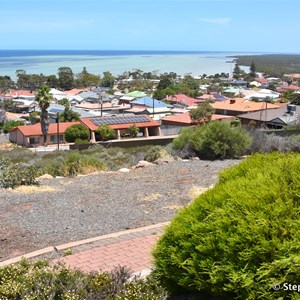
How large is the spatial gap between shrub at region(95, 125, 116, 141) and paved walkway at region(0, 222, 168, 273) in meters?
35.7

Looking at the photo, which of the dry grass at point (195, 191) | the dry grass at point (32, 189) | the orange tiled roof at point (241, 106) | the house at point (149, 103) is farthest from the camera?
the house at point (149, 103)

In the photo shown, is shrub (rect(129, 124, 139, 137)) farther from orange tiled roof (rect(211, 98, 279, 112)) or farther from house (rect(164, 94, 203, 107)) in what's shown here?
house (rect(164, 94, 203, 107))

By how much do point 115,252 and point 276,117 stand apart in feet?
133

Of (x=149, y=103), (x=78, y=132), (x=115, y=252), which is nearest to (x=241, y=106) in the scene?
(x=149, y=103)

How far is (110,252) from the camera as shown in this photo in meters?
6.45

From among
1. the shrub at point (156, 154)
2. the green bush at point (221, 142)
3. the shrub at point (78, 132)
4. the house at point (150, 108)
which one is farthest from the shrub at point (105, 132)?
the green bush at point (221, 142)

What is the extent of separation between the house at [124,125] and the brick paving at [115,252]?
36.3 metres

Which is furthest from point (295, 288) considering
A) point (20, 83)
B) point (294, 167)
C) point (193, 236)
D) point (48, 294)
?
point (20, 83)

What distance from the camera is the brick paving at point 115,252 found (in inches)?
235

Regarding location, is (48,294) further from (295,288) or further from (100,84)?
(100,84)

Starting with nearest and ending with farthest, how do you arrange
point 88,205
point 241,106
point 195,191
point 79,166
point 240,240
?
point 240,240 < point 88,205 < point 195,191 < point 79,166 < point 241,106

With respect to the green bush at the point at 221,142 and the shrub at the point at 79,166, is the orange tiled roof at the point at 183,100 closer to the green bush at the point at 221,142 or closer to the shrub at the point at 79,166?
the green bush at the point at 221,142

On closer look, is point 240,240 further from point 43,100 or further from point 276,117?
point 276,117

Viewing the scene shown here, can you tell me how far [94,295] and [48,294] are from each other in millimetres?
383
